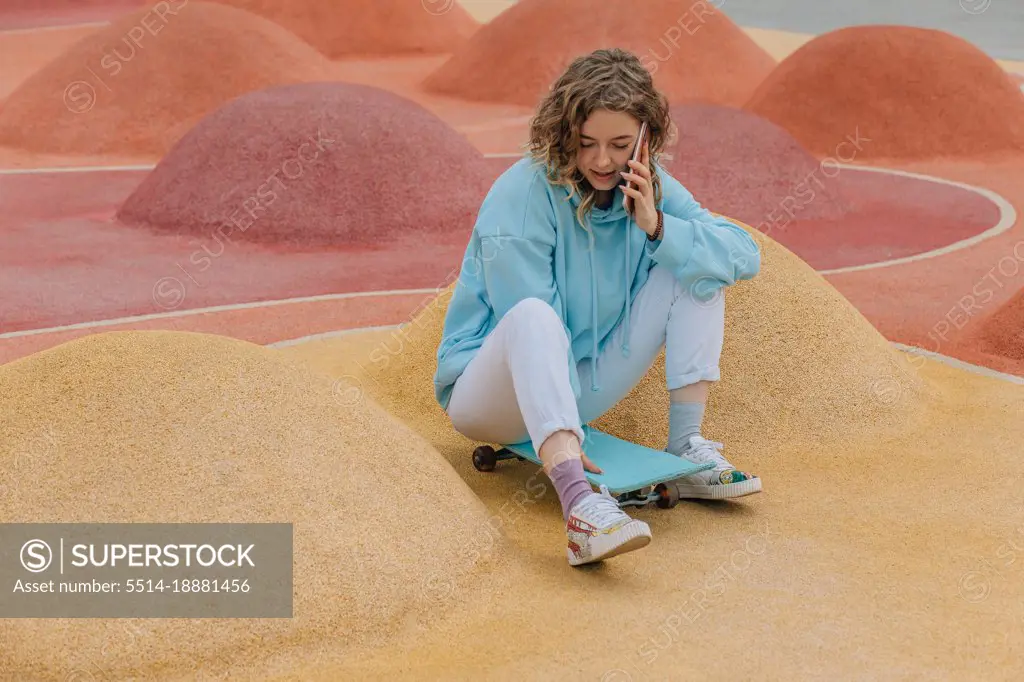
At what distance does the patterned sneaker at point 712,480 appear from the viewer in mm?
2549

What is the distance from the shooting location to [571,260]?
8.33ft

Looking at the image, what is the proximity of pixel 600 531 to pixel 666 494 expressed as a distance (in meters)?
0.44

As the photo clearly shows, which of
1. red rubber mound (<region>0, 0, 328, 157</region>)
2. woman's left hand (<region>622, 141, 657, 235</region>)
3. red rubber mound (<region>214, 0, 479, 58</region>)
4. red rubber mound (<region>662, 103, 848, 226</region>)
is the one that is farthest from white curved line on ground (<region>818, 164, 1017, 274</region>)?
red rubber mound (<region>214, 0, 479, 58</region>)

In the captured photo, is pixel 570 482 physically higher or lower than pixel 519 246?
lower

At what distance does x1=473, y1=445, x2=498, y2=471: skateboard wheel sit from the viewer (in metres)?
2.85

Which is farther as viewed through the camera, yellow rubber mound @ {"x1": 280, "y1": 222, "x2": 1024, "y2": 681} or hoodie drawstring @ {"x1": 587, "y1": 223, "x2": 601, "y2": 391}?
hoodie drawstring @ {"x1": 587, "y1": 223, "x2": 601, "y2": 391}

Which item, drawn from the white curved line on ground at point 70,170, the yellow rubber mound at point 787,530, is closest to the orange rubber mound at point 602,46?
the white curved line on ground at point 70,170

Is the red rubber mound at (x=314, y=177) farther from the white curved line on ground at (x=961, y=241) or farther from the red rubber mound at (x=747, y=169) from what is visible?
the white curved line on ground at (x=961, y=241)

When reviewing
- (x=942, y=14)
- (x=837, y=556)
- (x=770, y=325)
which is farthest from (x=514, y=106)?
(x=837, y=556)

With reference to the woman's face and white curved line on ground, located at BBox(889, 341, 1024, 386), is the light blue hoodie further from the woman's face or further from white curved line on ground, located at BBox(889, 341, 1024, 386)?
white curved line on ground, located at BBox(889, 341, 1024, 386)

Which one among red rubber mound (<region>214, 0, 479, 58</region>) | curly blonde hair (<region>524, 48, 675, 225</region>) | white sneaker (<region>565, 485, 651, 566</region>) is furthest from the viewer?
red rubber mound (<region>214, 0, 479, 58</region>)

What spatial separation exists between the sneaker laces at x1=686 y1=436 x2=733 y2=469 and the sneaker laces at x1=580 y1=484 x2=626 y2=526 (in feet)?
1.41

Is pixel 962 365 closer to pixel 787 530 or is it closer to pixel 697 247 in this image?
pixel 787 530

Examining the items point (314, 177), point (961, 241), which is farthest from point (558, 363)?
point (961, 241)
